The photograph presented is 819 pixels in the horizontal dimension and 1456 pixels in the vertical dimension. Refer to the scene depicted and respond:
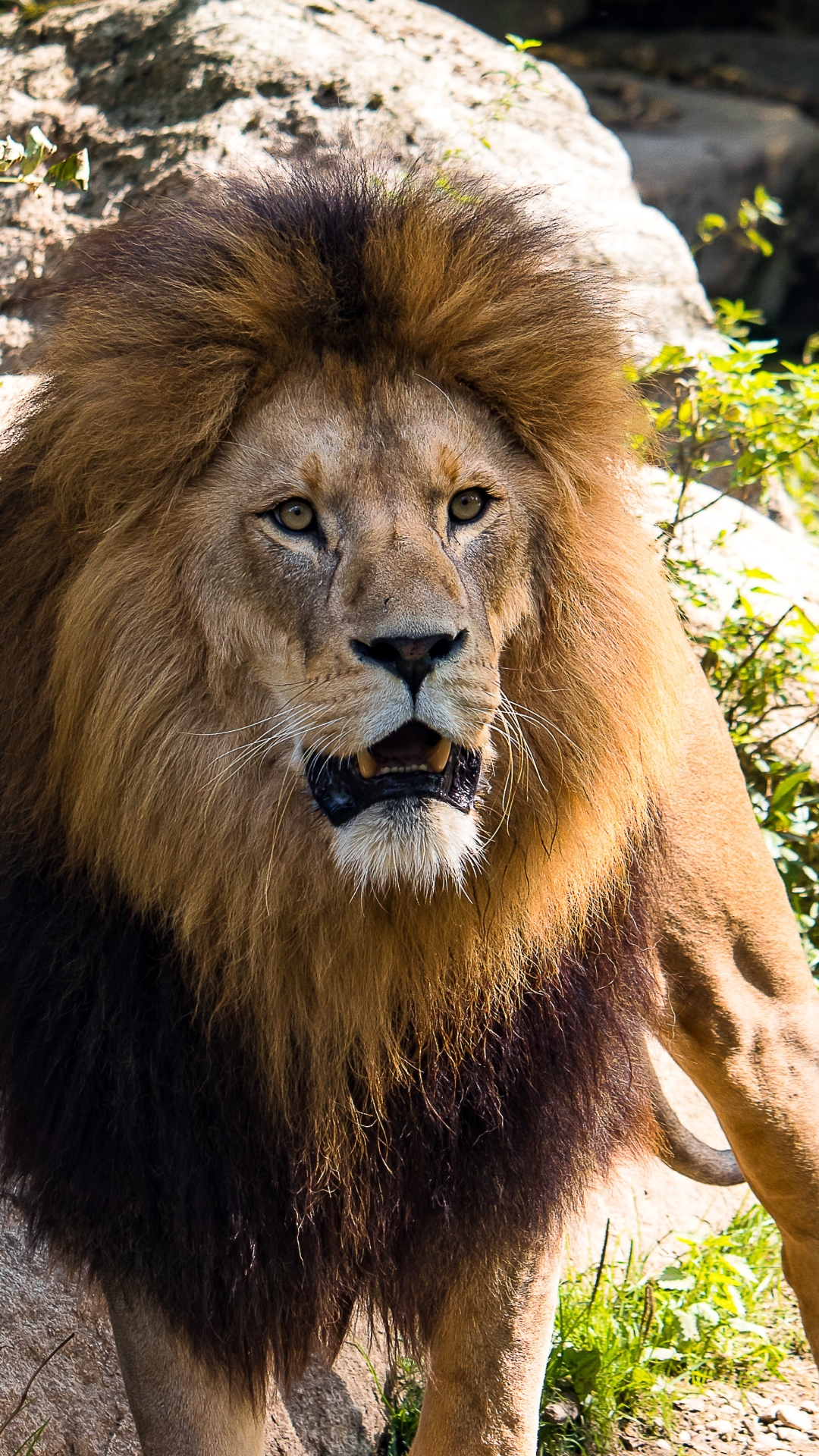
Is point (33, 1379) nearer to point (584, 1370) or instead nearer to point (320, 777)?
point (584, 1370)

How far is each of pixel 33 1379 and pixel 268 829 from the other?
1176 mm

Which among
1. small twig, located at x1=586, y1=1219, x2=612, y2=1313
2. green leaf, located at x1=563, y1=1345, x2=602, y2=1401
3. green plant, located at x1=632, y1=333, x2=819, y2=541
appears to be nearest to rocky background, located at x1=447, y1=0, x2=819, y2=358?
green plant, located at x1=632, y1=333, x2=819, y2=541

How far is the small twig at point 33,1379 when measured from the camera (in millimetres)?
2561

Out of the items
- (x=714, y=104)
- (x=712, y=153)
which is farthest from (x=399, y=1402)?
(x=714, y=104)

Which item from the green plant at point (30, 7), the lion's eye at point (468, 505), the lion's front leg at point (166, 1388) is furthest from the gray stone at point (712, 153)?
the lion's front leg at point (166, 1388)

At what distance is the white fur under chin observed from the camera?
1.93 meters

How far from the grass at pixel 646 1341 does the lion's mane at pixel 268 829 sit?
34.2 inches

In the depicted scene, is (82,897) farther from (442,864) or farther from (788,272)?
(788,272)

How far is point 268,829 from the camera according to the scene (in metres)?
2.06

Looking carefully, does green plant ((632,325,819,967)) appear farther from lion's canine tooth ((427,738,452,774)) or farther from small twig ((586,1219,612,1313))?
lion's canine tooth ((427,738,452,774))

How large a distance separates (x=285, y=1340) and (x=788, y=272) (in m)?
9.47

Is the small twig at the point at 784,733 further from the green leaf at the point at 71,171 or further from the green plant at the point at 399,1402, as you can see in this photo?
the green leaf at the point at 71,171

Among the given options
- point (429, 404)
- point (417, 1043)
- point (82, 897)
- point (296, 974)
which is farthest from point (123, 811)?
point (429, 404)

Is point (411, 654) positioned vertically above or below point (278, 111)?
below
